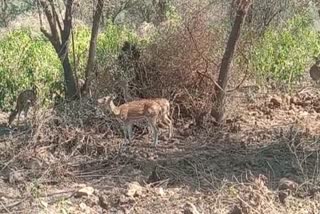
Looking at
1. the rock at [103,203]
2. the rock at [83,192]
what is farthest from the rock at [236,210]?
the rock at [83,192]

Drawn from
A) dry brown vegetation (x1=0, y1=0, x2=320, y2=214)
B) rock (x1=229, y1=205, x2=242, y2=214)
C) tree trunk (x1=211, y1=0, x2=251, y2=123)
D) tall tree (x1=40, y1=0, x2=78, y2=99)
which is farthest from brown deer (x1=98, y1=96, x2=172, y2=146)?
rock (x1=229, y1=205, x2=242, y2=214)

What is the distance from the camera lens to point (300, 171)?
8109 millimetres

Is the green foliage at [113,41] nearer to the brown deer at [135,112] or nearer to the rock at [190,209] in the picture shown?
the brown deer at [135,112]

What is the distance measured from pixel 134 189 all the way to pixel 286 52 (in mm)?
7216


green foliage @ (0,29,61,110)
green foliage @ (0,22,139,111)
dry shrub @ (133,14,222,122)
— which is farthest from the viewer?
green foliage @ (0,29,61,110)

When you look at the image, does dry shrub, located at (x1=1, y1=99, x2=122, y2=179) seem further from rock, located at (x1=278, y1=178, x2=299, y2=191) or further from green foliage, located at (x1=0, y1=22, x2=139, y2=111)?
rock, located at (x1=278, y1=178, x2=299, y2=191)

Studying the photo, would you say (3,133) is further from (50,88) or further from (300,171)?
(300,171)

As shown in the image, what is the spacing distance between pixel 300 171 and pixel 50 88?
4.88 meters

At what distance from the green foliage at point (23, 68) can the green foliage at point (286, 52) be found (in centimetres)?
385

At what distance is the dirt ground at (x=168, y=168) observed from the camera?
7.17m

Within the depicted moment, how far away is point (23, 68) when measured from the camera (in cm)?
1323

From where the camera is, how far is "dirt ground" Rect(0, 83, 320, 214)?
717 cm

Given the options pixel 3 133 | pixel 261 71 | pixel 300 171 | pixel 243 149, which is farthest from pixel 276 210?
pixel 261 71

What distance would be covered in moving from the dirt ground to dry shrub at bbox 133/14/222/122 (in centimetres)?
42
